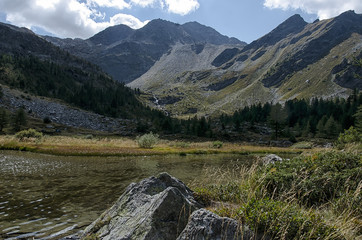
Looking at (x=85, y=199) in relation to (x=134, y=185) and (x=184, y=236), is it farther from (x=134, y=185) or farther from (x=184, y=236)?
(x=184, y=236)

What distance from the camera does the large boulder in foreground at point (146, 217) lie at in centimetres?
593

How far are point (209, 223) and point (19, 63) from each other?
7632 inches

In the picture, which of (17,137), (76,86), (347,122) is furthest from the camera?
(76,86)

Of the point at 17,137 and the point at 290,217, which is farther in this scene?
the point at 17,137

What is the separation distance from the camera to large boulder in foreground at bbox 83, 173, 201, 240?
593 cm

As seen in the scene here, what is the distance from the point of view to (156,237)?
18.9ft

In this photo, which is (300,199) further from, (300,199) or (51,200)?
(51,200)

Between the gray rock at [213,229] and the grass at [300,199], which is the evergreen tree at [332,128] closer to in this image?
the grass at [300,199]

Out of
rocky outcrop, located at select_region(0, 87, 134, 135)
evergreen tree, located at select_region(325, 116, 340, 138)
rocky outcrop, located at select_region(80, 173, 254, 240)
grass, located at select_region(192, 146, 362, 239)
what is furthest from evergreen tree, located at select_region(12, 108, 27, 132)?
evergreen tree, located at select_region(325, 116, 340, 138)

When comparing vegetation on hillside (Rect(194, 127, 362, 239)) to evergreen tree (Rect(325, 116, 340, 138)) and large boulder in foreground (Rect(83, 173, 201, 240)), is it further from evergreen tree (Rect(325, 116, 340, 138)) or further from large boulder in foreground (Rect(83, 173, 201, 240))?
evergreen tree (Rect(325, 116, 340, 138))

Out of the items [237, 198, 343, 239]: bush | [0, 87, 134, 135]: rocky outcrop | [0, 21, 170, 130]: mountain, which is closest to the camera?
[237, 198, 343, 239]: bush

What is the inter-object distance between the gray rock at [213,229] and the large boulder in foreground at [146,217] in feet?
2.63

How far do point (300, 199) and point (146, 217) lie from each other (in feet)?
22.2

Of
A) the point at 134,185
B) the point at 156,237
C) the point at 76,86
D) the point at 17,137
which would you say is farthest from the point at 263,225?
the point at 76,86
